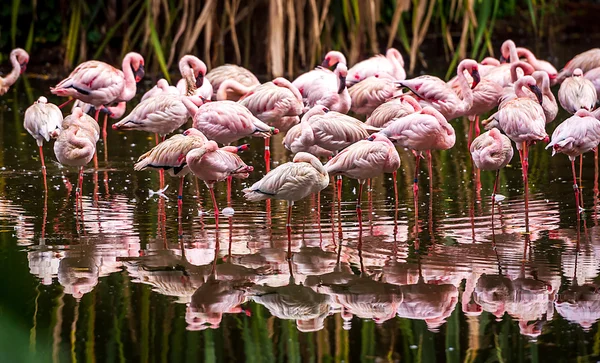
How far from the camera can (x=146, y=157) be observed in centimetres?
779

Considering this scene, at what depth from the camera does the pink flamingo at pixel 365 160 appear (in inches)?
283

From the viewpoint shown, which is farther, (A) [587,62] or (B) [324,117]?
(A) [587,62]

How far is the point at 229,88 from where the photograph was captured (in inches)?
386

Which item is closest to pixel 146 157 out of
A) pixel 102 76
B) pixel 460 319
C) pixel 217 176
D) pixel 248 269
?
pixel 217 176

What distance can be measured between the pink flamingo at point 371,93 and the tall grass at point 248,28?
4134 mm

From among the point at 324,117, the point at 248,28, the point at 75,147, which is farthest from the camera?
the point at 248,28

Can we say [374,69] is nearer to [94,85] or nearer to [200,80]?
[200,80]

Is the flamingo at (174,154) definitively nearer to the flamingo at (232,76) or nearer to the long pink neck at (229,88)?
the long pink neck at (229,88)

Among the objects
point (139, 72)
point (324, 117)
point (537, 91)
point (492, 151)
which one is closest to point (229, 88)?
point (139, 72)

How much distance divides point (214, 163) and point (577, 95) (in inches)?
147

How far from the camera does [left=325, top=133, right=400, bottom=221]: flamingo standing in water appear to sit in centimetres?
718

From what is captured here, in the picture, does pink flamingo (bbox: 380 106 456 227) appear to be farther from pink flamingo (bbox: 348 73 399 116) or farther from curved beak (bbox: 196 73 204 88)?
curved beak (bbox: 196 73 204 88)

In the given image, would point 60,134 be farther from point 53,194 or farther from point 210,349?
point 210,349

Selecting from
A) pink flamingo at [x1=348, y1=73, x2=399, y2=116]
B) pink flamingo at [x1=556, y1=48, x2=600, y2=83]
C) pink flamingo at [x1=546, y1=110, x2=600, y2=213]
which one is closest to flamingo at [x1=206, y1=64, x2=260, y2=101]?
pink flamingo at [x1=348, y1=73, x2=399, y2=116]
